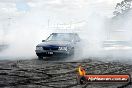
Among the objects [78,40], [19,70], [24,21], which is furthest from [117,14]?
[19,70]

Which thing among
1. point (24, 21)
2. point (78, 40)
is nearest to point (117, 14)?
point (24, 21)

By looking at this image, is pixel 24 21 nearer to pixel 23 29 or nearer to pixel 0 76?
pixel 23 29

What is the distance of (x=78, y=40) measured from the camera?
1809 centimetres

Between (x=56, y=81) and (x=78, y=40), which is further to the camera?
(x=78, y=40)

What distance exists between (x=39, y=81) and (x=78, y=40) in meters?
9.20

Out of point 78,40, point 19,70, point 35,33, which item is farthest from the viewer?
point 35,33

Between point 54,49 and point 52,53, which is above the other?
point 54,49

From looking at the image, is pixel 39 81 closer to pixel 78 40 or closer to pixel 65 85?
pixel 65 85

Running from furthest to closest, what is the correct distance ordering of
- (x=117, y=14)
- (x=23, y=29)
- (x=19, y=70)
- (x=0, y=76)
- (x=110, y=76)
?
(x=117, y=14) < (x=23, y=29) < (x=19, y=70) < (x=0, y=76) < (x=110, y=76)

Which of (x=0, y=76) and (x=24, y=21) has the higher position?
(x=24, y=21)

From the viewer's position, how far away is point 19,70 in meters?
11.4

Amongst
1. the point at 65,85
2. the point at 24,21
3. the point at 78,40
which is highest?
the point at 24,21

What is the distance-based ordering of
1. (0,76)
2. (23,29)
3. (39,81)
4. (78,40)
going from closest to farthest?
(39,81), (0,76), (78,40), (23,29)

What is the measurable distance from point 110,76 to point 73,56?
33.2ft
